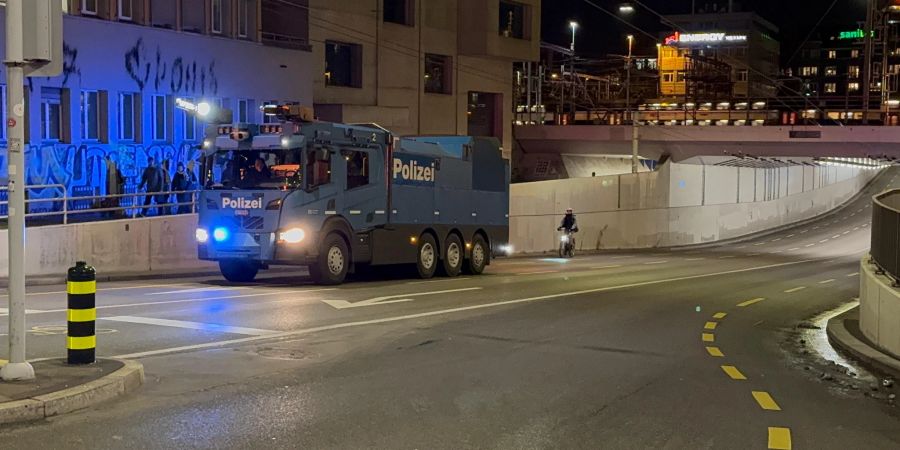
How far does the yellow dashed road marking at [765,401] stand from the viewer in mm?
8508

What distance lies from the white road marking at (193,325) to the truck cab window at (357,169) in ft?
23.6

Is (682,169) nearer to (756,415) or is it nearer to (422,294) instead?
(422,294)

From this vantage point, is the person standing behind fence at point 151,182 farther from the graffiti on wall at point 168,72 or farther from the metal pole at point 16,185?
the metal pole at point 16,185

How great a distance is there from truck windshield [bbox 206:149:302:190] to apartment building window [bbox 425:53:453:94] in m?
28.8

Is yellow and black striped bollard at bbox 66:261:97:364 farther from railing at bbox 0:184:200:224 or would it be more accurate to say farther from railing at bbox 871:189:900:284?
railing at bbox 0:184:200:224

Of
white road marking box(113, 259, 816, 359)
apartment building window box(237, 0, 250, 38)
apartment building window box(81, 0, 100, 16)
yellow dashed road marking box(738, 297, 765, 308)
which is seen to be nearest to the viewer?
white road marking box(113, 259, 816, 359)

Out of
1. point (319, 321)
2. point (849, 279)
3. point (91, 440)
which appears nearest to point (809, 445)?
point (91, 440)

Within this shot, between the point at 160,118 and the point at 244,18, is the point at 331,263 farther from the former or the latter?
the point at 244,18

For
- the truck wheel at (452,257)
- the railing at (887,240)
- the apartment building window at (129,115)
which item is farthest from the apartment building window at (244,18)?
the railing at (887,240)

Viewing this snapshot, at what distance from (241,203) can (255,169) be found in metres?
0.71

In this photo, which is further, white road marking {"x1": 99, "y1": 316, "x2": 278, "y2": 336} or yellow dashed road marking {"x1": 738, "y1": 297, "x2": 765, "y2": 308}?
yellow dashed road marking {"x1": 738, "y1": 297, "x2": 765, "y2": 308}

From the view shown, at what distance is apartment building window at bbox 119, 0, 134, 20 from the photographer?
28156 millimetres

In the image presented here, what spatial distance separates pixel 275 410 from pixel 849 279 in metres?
23.4

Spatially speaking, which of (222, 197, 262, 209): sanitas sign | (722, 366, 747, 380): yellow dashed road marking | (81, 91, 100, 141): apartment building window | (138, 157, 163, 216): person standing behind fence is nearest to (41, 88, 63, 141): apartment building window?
(81, 91, 100, 141): apartment building window
